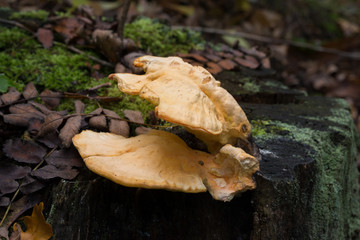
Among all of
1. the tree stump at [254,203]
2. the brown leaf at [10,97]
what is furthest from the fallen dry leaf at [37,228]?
the brown leaf at [10,97]

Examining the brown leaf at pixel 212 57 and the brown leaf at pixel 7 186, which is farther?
the brown leaf at pixel 212 57

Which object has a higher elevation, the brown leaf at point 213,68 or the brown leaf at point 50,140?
the brown leaf at point 50,140

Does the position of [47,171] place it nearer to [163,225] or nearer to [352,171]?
[163,225]

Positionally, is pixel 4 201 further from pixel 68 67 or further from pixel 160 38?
pixel 160 38

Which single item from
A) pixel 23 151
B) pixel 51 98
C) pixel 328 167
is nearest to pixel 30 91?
pixel 51 98

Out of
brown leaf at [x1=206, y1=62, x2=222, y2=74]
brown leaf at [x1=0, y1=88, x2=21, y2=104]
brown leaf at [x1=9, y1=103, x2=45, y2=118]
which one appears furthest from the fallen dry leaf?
brown leaf at [x1=206, y1=62, x2=222, y2=74]

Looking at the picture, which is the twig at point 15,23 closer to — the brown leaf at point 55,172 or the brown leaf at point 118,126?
the brown leaf at point 118,126

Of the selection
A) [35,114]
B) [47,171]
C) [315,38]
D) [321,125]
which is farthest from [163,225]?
[315,38]
